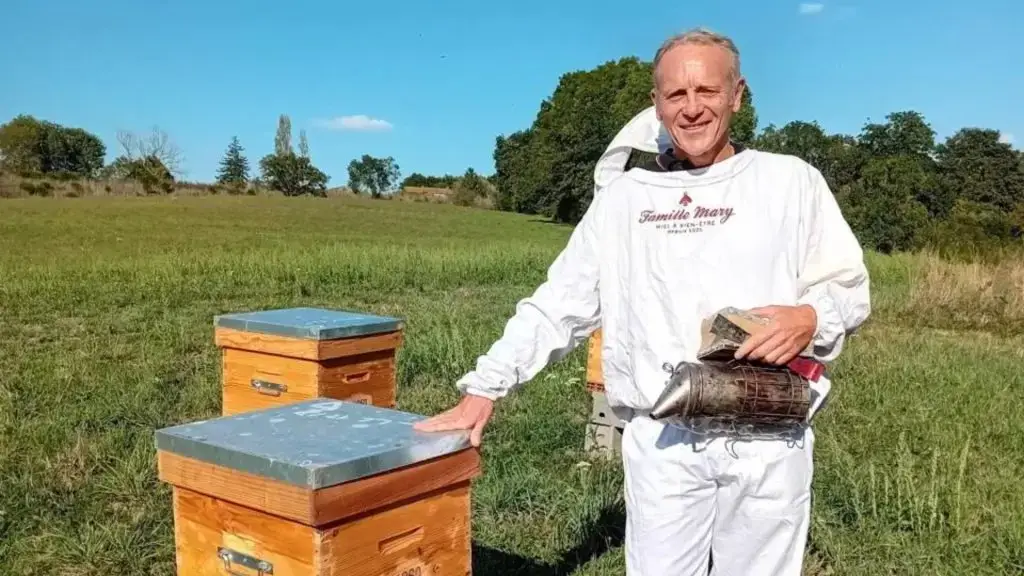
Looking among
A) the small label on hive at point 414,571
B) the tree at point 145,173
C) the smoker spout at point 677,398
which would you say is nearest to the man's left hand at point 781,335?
the smoker spout at point 677,398

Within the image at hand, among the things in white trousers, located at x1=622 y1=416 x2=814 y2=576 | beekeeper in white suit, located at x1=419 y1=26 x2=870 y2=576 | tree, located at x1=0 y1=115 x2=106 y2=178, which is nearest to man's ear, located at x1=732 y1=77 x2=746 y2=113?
beekeeper in white suit, located at x1=419 y1=26 x2=870 y2=576

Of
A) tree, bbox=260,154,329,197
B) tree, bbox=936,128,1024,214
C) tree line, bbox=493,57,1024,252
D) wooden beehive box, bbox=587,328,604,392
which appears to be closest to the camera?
wooden beehive box, bbox=587,328,604,392

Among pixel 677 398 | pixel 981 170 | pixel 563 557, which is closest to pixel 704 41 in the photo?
pixel 677 398

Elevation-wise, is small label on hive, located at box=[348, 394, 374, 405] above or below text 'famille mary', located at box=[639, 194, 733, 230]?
below

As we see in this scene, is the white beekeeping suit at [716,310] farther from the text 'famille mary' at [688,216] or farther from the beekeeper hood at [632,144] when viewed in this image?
the beekeeper hood at [632,144]

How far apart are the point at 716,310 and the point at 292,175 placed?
69.9 m

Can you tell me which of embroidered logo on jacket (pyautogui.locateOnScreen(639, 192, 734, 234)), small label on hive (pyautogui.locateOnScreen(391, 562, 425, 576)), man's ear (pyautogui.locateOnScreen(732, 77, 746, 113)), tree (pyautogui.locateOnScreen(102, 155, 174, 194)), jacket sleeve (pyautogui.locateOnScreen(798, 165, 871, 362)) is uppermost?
tree (pyautogui.locateOnScreen(102, 155, 174, 194))

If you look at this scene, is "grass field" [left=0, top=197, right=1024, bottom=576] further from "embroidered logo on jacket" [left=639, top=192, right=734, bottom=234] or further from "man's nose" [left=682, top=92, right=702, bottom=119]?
"man's nose" [left=682, top=92, right=702, bottom=119]

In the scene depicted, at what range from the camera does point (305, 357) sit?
3895 millimetres

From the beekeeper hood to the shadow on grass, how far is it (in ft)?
6.38

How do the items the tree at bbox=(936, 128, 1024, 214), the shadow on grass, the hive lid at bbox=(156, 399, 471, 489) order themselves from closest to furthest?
the hive lid at bbox=(156, 399, 471, 489)
the shadow on grass
the tree at bbox=(936, 128, 1024, 214)

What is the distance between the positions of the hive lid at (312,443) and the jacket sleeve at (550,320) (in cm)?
19

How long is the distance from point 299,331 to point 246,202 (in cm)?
4529

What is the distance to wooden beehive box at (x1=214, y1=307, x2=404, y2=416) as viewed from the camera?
3902 mm
